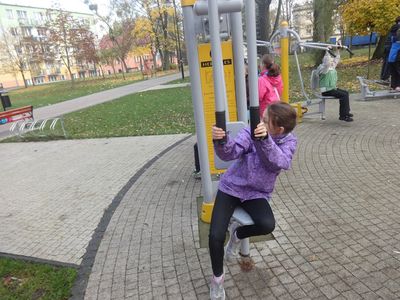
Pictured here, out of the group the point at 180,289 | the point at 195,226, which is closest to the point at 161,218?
the point at 195,226

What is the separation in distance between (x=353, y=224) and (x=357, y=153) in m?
2.40

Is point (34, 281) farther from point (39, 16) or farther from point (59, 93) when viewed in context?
point (39, 16)

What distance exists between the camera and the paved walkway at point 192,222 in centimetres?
298

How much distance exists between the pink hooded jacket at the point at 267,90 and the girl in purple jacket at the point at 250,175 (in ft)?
9.37

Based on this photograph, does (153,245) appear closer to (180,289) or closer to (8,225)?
(180,289)

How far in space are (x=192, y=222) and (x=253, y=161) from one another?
167 cm

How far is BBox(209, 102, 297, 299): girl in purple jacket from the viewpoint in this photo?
2.52 m

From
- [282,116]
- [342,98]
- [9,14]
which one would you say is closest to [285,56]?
[342,98]

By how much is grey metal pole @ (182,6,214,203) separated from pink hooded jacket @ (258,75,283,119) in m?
2.09

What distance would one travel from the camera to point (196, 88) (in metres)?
3.50

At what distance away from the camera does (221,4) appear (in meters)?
2.87

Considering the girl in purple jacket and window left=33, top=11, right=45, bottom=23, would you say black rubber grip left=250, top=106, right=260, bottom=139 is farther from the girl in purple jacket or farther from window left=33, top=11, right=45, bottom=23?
window left=33, top=11, right=45, bottom=23

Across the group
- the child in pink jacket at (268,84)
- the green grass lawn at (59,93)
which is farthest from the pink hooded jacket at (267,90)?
the green grass lawn at (59,93)

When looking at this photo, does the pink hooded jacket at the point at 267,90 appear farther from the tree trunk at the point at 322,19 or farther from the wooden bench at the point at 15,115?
the tree trunk at the point at 322,19
